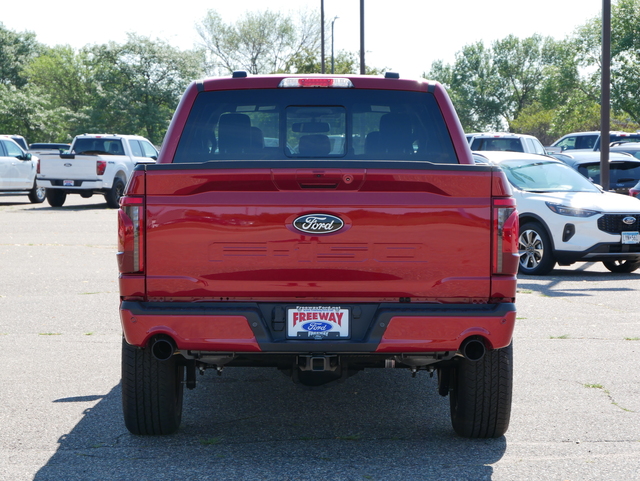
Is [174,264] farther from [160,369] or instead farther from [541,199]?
[541,199]

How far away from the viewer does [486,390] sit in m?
4.68

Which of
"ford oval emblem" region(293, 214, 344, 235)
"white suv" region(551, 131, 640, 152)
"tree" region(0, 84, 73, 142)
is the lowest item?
"ford oval emblem" region(293, 214, 344, 235)

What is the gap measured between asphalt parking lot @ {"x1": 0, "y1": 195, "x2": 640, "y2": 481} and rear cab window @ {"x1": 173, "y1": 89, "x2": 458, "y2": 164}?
157 cm

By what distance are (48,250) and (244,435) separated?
442 inches

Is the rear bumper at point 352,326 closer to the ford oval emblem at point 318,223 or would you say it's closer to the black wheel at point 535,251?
the ford oval emblem at point 318,223

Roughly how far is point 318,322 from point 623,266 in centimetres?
1002

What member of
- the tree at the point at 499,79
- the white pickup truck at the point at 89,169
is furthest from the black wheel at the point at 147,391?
the tree at the point at 499,79

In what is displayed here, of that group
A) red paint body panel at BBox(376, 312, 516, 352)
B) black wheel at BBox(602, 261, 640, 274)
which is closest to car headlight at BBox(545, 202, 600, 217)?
black wheel at BBox(602, 261, 640, 274)

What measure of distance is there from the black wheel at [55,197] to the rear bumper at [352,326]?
23.2 m

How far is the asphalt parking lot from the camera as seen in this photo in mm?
4379

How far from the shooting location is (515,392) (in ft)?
19.8

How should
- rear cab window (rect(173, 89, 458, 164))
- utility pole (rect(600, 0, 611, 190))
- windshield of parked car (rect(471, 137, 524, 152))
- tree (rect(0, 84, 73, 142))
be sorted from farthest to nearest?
tree (rect(0, 84, 73, 142)), windshield of parked car (rect(471, 137, 524, 152)), utility pole (rect(600, 0, 611, 190)), rear cab window (rect(173, 89, 458, 164))

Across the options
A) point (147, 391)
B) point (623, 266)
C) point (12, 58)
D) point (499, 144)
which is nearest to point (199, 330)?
point (147, 391)

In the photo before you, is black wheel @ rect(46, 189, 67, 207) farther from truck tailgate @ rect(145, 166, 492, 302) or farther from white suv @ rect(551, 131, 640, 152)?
truck tailgate @ rect(145, 166, 492, 302)
